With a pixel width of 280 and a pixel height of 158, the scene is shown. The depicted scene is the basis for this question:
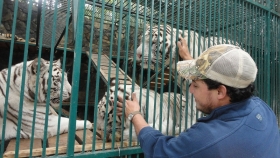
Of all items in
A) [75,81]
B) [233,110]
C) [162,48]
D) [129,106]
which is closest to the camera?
[233,110]

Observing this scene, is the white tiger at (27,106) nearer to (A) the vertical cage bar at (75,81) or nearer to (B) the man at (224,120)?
(A) the vertical cage bar at (75,81)

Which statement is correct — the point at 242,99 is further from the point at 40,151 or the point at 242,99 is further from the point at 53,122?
the point at 53,122

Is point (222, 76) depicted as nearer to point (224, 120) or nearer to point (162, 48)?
point (224, 120)

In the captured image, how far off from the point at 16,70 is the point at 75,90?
1266mm

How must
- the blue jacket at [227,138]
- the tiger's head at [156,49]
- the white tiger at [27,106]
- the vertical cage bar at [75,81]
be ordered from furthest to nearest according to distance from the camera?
the white tiger at [27,106]
the tiger's head at [156,49]
the vertical cage bar at [75,81]
the blue jacket at [227,138]

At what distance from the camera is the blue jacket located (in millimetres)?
910

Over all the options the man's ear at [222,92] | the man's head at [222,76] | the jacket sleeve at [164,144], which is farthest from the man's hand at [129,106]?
the man's ear at [222,92]

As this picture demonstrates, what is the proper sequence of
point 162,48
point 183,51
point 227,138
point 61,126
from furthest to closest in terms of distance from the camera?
point 61,126, point 162,48, point 183,51, point 227,138

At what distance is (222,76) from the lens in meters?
1.01

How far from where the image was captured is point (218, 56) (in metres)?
1.02

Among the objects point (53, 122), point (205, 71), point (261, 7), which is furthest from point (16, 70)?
point (261, 7)

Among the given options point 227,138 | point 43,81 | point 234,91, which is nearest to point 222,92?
point 234,91

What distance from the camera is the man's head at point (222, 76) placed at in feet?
3.29

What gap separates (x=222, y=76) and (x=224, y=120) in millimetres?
197
